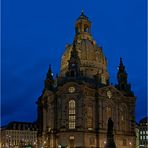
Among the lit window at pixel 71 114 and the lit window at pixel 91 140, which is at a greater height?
the lit window at pixel 71 114

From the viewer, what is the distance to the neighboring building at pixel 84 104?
96.9 m

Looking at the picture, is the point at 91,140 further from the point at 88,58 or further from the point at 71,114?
the point at 88,58

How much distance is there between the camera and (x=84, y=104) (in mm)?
97500

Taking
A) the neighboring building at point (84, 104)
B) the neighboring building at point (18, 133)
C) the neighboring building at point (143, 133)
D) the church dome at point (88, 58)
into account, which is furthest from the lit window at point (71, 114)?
the neighboring building at point (143, 133)

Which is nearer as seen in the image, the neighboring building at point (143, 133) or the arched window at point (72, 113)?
the arched window at point (72, 113)

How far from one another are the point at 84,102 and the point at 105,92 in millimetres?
7055

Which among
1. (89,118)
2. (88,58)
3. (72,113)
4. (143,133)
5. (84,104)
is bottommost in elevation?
(143,133)

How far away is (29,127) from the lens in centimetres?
16650

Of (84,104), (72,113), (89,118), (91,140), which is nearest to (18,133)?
(72,113)

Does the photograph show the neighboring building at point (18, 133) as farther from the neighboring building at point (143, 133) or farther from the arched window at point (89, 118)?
the arched window at point (89, 118)

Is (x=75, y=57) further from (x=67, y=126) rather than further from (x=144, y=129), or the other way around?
(x=144, y=129)

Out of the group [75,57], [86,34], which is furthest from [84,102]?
[86,34]

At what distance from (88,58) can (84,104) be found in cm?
1676

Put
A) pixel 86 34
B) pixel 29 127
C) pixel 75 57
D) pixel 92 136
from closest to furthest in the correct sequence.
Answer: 1. pixel 92 136
2. pixel 75 57
3. pixel 86 34
4. pixel 29 127
